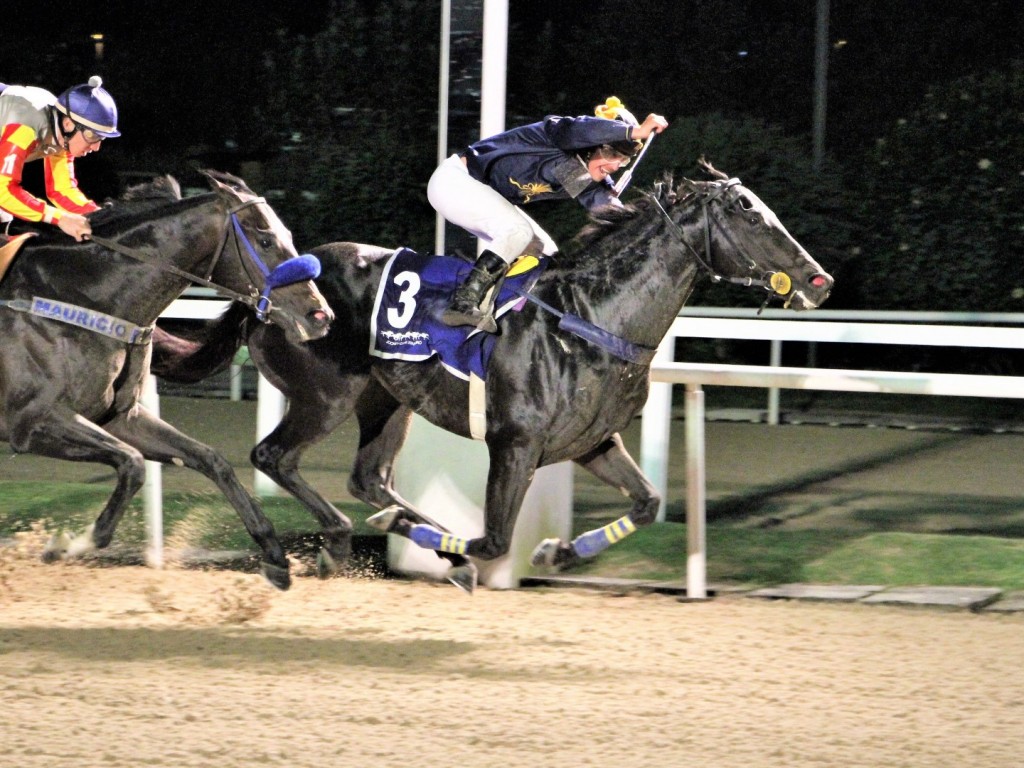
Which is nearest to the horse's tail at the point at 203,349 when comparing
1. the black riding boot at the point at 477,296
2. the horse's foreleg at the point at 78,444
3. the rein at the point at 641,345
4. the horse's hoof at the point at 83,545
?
the horse's foreleg at the point at 78,444

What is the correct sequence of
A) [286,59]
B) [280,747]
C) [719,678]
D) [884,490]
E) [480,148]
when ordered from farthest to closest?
[286,59]
[884,490]
[480,148]
[719,678]
[280,747]

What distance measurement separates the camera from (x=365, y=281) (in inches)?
220

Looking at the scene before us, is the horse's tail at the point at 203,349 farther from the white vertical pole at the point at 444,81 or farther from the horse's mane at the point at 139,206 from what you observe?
the white vertical pole at the point at 444,81

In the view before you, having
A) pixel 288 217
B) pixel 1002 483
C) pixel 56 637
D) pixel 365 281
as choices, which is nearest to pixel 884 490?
pixel 1002 483

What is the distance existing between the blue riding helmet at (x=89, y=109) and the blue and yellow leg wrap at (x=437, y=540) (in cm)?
167

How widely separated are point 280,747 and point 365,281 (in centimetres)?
224

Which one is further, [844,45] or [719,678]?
[844,45]

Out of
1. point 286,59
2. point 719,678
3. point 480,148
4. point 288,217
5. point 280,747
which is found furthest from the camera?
point 286,59

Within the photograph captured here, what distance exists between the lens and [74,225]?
200 inches

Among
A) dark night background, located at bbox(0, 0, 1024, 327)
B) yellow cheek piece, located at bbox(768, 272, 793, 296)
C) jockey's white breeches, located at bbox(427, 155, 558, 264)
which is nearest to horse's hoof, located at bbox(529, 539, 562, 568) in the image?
jockey's white breeches, located at bbox(427, 155, 558, 264)

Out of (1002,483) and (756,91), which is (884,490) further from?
(756,91)

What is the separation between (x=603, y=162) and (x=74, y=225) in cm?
176

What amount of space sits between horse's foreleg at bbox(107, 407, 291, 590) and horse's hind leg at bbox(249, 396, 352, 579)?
1.02ft

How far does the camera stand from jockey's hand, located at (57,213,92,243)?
5.07 m
